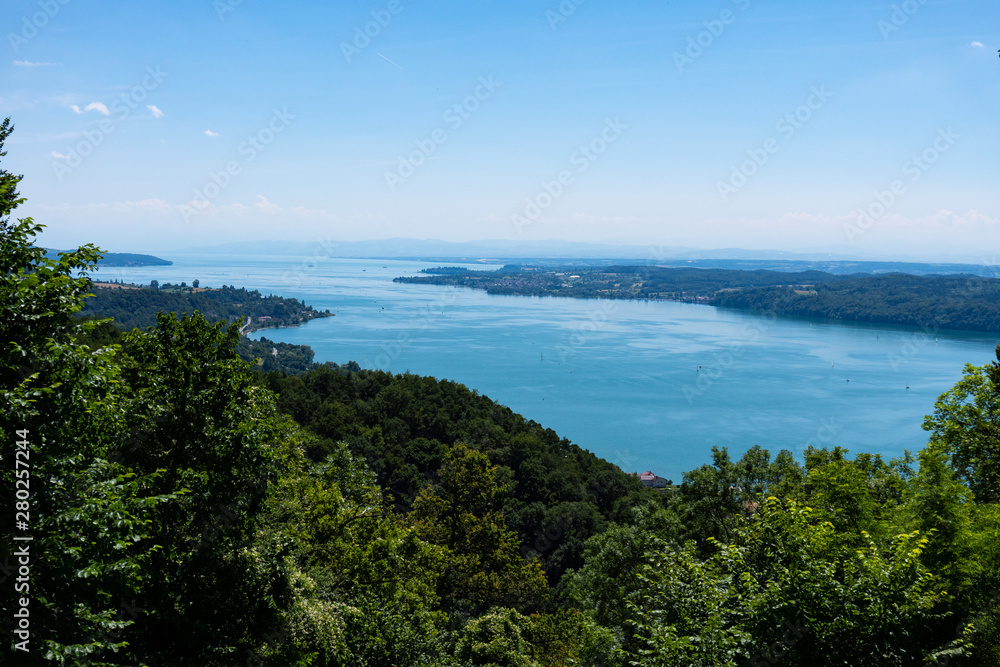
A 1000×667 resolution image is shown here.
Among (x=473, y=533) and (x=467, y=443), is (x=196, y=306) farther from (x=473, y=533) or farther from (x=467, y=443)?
(x=473, y=533)

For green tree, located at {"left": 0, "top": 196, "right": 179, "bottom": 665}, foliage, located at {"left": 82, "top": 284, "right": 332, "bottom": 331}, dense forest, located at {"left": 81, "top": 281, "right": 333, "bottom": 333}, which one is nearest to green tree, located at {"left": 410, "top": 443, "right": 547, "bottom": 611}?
green tree, located at {"left": 0, "top": 196, "right": 179, "bottom": 665}

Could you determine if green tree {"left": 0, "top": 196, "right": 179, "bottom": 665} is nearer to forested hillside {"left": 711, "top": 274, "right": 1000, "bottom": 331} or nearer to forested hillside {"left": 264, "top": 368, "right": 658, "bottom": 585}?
forested hillside {"left": 264, "top": 368, "right": 658, "bottom": 585}

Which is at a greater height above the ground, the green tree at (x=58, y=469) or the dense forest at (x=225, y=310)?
the green tree at (x=58, y=469)

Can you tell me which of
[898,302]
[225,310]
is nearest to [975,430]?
[225,310]

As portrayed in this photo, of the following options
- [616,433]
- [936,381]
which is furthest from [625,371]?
[936,381]

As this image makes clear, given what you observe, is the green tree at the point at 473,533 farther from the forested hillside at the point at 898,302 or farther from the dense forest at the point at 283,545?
the forested hillside at the point at 898,302

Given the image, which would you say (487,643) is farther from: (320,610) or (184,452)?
(184,452)

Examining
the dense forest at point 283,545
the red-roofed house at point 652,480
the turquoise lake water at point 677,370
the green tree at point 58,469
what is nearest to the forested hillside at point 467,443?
the red-roofed house at point 652,480

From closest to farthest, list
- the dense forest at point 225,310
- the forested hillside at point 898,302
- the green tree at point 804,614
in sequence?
the green tree at point 804,614, the dense forest at point 225,310, the forested hillside at point 898,302
